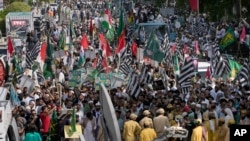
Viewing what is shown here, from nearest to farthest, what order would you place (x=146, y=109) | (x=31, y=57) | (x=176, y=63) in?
1. (x=146, y=109)
2. (x=176, y=63)
3. (x=31, y=57)

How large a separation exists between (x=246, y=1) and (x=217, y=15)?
1.75m

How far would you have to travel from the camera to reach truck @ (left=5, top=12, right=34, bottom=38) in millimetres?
47219

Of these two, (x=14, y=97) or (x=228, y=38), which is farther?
(x=228, y=38)

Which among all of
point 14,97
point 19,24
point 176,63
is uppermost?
point 14,97

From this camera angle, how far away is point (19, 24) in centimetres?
4884

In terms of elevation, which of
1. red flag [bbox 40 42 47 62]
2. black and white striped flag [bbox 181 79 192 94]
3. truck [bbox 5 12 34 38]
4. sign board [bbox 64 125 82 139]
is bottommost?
truck [bbox 5 12 34 38]

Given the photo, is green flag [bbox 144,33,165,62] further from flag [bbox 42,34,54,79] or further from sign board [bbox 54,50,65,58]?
sign board [bbox 54,50,65,58]

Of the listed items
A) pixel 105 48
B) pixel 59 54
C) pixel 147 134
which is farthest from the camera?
pixel 105 48

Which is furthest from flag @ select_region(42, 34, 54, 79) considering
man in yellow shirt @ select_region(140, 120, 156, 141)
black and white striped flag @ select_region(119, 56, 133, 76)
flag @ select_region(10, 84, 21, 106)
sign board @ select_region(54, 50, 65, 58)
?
man in yellow shirt @ select_region(140, 120, 156, 141)

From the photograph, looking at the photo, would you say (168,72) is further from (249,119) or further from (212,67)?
(249,119)

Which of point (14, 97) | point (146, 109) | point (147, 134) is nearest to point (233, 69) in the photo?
point (146, 109)

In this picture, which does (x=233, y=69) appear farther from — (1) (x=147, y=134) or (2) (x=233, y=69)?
(1) (x=147, y=134)

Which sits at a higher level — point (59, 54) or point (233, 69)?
point (233, 69)

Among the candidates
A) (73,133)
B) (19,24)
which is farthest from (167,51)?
(19,24)
